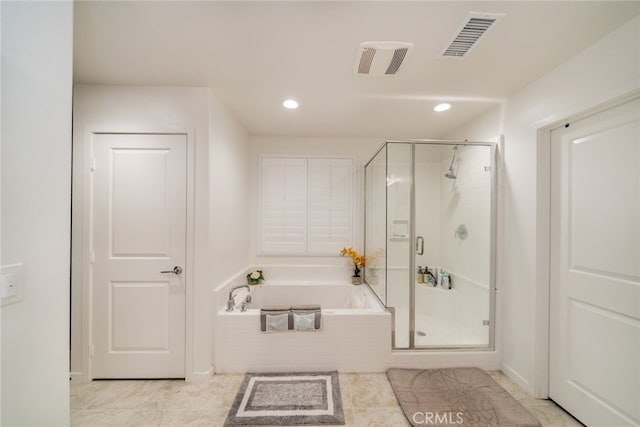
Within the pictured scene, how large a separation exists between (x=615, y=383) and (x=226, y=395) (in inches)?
97.2

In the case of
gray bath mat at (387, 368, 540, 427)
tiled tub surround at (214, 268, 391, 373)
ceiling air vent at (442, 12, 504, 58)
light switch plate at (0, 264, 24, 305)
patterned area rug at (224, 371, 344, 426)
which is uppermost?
ceiling air vent at (442, 12, 504, 58)

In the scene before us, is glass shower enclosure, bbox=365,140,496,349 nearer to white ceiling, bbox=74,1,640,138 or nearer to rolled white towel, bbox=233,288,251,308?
white ceiling, bbox=74,1,640,138

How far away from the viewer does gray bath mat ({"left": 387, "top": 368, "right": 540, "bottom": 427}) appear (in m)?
1.68

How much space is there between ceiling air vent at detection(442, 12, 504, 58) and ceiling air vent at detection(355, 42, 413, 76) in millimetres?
251

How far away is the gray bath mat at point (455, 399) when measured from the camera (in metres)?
1.68

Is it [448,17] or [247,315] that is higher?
[448,17]

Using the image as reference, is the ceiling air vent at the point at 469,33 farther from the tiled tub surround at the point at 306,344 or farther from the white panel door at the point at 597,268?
the tiled tub surround at the point at 306,344

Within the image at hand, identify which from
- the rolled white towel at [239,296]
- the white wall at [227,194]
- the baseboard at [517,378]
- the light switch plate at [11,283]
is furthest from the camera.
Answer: the rolled white towel at [239,296]

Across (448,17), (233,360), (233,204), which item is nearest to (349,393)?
(233,360)

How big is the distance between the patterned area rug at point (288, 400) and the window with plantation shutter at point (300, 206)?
4.90ft

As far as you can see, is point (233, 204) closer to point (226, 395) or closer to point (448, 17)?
point (226, 395)

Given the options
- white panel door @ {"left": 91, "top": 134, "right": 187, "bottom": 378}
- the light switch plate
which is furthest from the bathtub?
the light switch plate

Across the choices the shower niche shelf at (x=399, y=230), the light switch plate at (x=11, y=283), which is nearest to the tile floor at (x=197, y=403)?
the shower niche shelf at (x=399, y=230)

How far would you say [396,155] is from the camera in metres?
2.44
